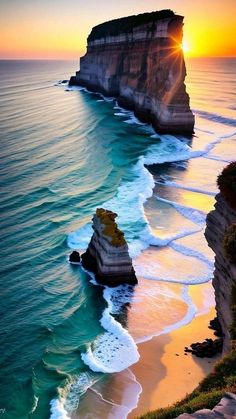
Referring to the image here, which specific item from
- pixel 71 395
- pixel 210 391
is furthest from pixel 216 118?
pixel 210 391

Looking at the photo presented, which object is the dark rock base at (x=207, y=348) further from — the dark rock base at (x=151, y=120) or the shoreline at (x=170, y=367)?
the dark rock base at (x=151, y=120)

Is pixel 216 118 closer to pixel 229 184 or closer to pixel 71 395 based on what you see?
Answer: pixel 229 184

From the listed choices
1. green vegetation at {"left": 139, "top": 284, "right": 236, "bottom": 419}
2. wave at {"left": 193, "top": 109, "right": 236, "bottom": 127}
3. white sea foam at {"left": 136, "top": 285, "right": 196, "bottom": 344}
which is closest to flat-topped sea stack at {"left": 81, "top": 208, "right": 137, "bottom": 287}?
white sea foam at {"left": 136, "top": 285, "right": 196, "bottom": 344}

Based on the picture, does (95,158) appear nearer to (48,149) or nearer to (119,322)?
(48,149)

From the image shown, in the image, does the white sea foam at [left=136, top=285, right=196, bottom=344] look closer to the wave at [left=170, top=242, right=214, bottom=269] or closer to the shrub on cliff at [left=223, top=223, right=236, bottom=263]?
the wave at [left=170, top=242, right=214, bottom=269]

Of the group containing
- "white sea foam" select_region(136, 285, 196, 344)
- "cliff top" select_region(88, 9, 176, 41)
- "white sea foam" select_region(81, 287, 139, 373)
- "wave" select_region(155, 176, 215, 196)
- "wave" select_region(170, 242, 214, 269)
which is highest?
"cliff top" select_region(88, 9, 176, 41)

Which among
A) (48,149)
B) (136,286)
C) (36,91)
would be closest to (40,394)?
(136,286)

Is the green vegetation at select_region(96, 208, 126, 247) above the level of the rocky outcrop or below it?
below
